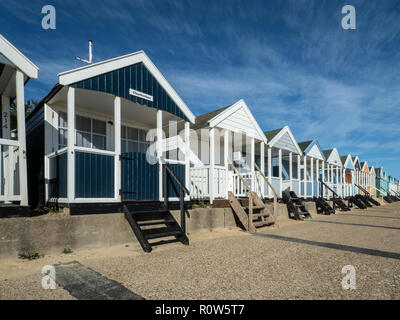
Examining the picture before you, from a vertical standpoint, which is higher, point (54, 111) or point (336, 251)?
point (54, 111)

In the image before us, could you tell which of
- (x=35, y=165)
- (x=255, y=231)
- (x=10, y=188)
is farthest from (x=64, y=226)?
(x=255, y=231)

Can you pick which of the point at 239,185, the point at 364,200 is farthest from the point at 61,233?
the point at 364,200

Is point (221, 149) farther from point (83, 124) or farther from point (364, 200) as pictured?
point (364, 200)

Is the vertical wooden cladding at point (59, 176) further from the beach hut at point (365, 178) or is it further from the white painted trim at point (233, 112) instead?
the beach hut at point (365, 178)

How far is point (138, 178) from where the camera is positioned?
6.71m

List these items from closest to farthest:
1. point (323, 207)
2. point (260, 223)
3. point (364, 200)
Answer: point (260, 223) → point (323, 207) → point (364, 200)

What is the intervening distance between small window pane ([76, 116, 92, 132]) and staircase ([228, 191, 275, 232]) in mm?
4931

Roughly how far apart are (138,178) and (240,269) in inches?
145

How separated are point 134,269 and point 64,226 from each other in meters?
1.86

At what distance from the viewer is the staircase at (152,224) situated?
5.58 metres

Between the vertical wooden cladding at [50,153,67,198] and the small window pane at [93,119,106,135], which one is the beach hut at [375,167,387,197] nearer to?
the small window pane at [93,119,106,135]

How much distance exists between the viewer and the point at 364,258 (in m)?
4.66

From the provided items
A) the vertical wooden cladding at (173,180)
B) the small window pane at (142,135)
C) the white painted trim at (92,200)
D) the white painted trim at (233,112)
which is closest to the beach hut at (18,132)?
the white painted trim at (92,200)
